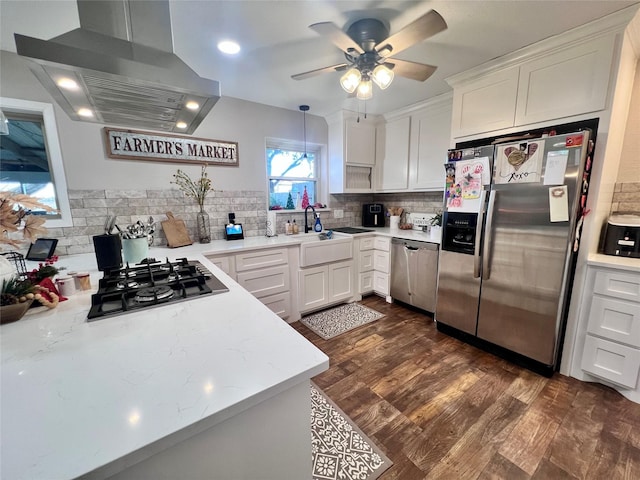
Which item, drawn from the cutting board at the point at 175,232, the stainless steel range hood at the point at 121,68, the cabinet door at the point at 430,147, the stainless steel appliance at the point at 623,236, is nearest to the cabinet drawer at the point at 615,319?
the stainless steel appliance at the point at 623,236

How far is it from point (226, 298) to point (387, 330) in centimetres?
191

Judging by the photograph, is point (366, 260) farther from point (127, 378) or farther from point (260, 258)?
point (127, 378)

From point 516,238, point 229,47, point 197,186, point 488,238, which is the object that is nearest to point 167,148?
point 197,186

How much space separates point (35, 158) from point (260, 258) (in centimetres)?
192

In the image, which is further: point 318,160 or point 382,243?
point 318,160

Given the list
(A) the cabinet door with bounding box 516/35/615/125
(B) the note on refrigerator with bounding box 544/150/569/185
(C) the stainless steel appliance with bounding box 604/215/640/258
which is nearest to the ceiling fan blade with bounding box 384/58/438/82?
(A) the cabinet door with bounding box 516/35/615/125

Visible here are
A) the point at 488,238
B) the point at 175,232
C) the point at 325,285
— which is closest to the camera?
the point at 488,238

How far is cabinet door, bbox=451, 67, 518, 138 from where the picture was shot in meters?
2.04

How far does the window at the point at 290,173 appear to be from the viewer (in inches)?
128

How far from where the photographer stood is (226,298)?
1158 millimetres

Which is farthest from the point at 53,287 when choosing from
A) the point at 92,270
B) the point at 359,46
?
the point at 359,46

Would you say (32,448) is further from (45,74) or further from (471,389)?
(471,389)

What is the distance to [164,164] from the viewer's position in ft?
8.16

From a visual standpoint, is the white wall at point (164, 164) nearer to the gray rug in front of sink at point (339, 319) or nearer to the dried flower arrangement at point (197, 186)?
the dried flower arrangement at point (197, 186)
